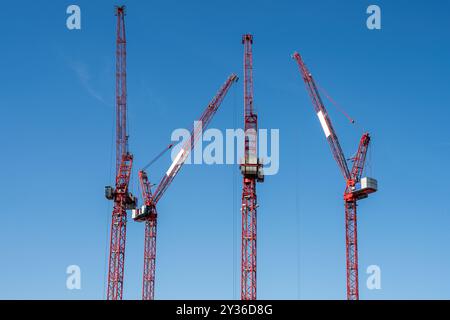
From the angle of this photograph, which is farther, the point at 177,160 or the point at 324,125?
the point at 177,160

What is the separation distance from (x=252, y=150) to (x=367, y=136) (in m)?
24.8

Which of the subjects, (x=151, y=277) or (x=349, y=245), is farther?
(x=151, y=277)

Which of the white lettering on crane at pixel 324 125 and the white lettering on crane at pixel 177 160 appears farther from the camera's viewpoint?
the white lettering on crane at pixel 177 160

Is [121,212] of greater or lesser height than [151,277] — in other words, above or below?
above

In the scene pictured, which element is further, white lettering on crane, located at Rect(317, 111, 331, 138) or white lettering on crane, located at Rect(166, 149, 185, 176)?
white lettering on crane, located at Rect(166, 149, 185, 176)
